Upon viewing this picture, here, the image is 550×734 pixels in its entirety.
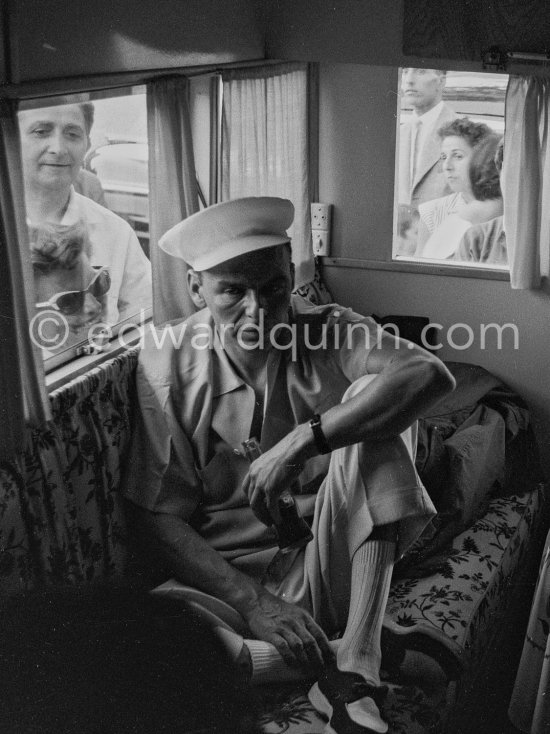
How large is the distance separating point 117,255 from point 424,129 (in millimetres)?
786

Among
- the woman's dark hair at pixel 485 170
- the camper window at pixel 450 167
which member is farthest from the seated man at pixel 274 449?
the woman's dark hair at pixel 485 170

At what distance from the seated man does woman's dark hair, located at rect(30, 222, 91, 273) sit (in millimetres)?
242

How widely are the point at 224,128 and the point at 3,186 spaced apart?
23.4 inches

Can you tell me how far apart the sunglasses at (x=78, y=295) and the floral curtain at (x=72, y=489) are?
14 centimetres

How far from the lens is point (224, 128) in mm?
1688

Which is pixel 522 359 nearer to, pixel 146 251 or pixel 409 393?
pixel 409 393

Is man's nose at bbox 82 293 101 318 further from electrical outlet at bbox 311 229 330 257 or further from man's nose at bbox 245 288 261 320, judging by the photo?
electrical outlet at bbox 311 229 330 257

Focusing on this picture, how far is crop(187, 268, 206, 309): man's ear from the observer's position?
1.35 meters

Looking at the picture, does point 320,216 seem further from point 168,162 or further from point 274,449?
point 274,449

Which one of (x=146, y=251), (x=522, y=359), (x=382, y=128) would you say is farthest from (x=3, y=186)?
(x=522, y=359)

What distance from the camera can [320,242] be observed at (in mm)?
→ 1726

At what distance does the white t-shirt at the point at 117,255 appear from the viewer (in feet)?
5.10

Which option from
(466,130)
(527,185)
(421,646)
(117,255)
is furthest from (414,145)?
(421,646)

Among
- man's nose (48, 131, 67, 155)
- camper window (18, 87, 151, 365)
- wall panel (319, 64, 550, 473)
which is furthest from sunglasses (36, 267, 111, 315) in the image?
wall panel (319, 64, 550, 473)
